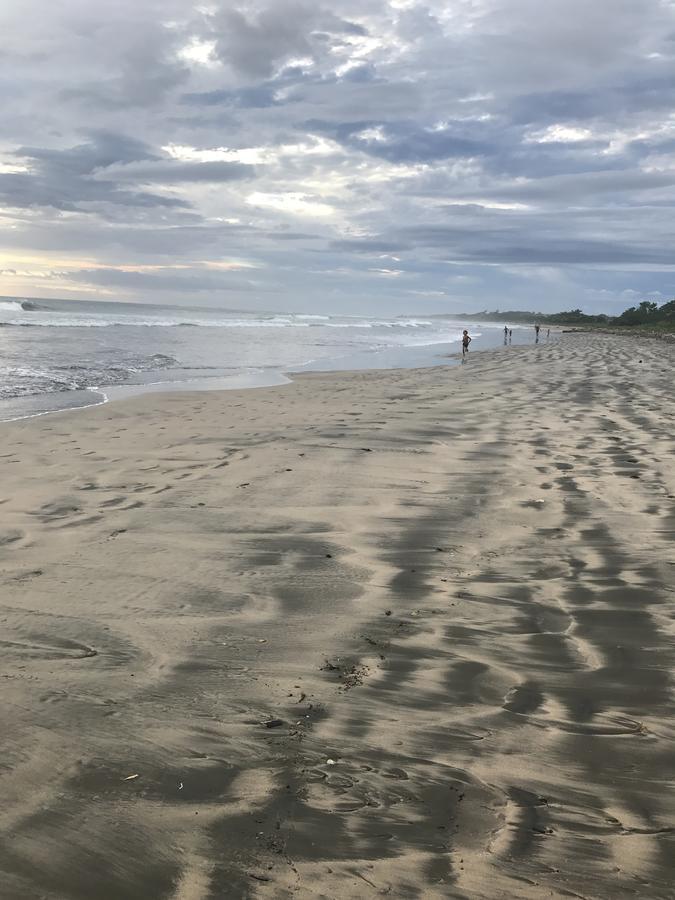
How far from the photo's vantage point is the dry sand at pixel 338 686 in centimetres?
207

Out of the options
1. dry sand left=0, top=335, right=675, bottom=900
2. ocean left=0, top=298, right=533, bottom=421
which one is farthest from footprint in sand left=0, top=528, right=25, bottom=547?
ocean left=0, top=298, right=533, bottom=421

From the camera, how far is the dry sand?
207 centimetres

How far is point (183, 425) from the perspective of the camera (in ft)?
35.8

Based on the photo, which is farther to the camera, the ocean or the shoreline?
the ocean

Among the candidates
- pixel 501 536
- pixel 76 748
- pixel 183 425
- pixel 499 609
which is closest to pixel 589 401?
pixel 183 425

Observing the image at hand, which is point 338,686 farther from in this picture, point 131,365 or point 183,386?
point 131,365

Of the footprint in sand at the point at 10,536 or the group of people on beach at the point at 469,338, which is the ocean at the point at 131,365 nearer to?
the group of people on beach at the point at 469,338

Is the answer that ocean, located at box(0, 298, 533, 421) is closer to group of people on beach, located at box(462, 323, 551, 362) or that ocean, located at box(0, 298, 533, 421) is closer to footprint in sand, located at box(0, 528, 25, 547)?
group of people on beach, located at box(462, 323, 551, 362)

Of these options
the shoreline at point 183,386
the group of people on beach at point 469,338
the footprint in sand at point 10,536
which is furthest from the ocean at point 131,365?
the footprint in sand at point 10,536

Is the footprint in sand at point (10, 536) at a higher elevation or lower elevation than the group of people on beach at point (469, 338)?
lower

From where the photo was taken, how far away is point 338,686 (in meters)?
→ 3.02

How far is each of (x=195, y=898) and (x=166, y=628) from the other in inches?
69.5

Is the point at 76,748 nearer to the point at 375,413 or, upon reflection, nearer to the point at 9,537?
the point at 9,537

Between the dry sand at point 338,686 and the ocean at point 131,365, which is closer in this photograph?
the dry sand at point 338,686
